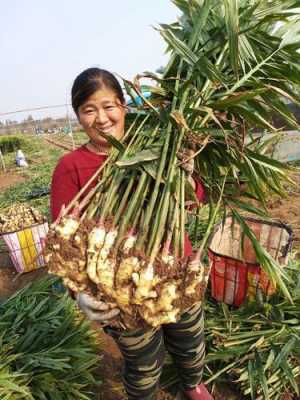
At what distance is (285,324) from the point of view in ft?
6.46

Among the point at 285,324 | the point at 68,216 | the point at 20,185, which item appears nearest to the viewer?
the point at 68,216

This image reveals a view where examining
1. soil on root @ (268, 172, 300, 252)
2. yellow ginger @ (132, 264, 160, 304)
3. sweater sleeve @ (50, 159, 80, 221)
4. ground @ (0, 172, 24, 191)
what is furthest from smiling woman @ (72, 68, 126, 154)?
ground @ (0, 172, 24, 191)

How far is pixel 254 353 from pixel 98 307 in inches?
48.3

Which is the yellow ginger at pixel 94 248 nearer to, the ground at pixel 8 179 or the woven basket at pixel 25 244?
the woven basket at pixel 25 244

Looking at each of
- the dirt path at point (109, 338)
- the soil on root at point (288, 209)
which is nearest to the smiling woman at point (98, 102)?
the dirt path at point (109, 338)

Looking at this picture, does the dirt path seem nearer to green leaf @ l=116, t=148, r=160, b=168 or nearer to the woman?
the woman

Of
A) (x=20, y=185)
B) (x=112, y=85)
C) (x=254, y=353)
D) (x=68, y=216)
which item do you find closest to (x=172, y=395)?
(x=254, y=353)

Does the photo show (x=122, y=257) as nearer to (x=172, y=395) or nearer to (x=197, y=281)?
(x=197, y=281)

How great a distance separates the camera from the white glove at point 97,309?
108 cm

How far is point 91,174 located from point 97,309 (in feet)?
1.75

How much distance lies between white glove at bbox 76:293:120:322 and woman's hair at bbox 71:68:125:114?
742 mm

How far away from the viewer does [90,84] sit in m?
1.21

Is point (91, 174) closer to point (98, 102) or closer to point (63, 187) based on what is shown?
point (63, 187)

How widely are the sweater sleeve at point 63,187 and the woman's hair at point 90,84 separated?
0.24m
